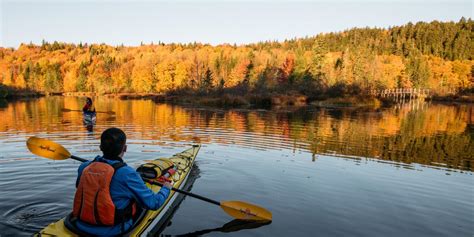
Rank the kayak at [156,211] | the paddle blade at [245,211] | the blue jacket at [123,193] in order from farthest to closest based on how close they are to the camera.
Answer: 1. the paddle blade at [245,211]
2. the kayak at [156,211]
3. the blue jacket at [123,193]

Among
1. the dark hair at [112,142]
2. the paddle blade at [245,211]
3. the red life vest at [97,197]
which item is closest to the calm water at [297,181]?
the paddle blade at [245,211]

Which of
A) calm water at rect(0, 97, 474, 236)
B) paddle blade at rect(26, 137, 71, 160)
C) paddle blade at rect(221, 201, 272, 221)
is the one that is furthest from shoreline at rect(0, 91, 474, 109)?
paddle blade at rect(221, 201, 272, 221)

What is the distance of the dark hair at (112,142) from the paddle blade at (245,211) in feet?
11.4

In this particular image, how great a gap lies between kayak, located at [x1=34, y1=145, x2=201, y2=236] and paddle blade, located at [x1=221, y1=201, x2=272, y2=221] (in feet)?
4.76

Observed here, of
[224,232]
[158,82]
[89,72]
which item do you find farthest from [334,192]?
[89,72]

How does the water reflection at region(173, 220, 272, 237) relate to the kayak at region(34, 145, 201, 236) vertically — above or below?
below

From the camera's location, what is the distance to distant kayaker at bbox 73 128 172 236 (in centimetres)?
504

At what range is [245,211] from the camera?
789 centimetres

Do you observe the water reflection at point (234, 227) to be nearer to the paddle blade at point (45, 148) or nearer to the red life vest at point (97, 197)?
the red life vest at point (97, 197)

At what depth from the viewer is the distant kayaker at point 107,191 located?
504cm

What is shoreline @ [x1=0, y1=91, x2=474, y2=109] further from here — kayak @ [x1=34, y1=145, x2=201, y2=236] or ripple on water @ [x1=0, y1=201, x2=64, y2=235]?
ripple on water @ [x1=0, y1=201, x2=64, y2=235]

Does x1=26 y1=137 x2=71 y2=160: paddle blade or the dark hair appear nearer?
the dark hair

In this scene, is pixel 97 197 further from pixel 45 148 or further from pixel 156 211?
pixel 45 148

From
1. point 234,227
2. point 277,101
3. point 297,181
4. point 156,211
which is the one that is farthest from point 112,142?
point 277,101
